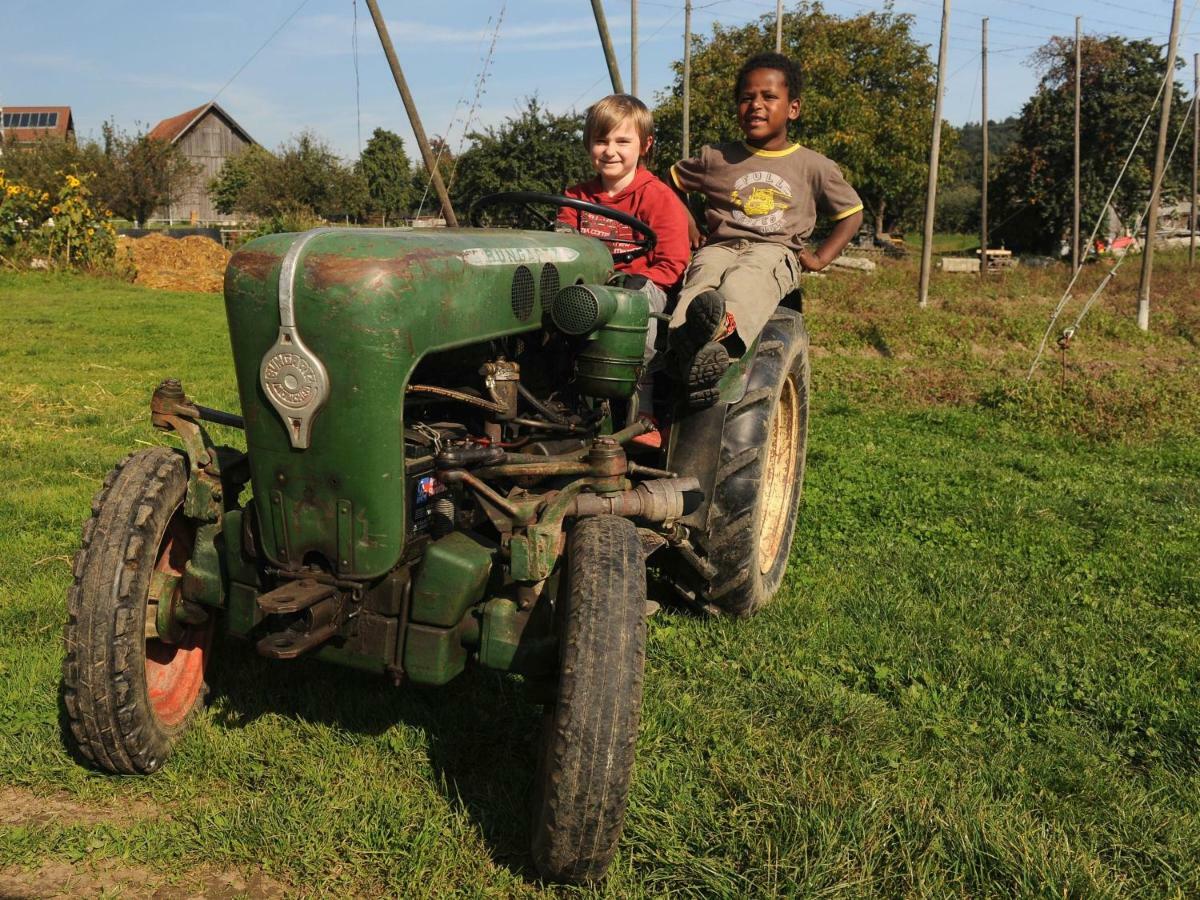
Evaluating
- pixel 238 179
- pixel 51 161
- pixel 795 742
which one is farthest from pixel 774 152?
pixel 238 179

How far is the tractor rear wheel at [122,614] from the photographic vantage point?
2.71m

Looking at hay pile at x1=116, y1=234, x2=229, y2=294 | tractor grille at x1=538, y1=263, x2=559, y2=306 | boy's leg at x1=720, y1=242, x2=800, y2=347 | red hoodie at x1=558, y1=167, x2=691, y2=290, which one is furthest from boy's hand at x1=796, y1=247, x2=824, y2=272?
hay pile at x1=116, y1=234, x2=229, y2=294

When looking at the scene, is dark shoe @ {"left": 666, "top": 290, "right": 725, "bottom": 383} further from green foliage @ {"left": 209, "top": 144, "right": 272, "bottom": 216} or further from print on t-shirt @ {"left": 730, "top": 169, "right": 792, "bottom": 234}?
green foliage @ {"left": 209, "top": 144, "right": 272, "bottom": 216}

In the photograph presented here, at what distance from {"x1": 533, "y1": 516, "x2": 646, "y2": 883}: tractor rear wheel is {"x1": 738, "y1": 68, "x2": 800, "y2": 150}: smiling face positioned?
8.53 feet

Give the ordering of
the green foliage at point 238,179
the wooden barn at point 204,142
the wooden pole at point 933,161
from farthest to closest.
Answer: the wooden barn at point 204,142 < the green foliage at point 238,179 < the wooden pole at point 933,161

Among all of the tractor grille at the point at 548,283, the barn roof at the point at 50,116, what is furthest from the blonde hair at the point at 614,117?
the barn roof at the point at 50,116

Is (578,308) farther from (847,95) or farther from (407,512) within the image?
(847,95)

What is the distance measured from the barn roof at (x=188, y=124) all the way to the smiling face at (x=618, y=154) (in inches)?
2135

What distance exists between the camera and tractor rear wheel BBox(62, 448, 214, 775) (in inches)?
107

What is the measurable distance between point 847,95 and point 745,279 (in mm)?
35620

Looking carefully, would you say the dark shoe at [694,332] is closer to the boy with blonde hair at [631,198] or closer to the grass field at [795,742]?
the boy with blonde hair at [631,198]

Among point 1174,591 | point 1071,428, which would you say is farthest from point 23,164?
point 1174,591

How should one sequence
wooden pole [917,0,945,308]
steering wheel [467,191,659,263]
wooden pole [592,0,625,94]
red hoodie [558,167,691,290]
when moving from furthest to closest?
wooden pole [917,0,945,308] < wooden pole [592,0,625,94] < red hoodie [558,167,691,290] < steering wheel [467,191,659,263]

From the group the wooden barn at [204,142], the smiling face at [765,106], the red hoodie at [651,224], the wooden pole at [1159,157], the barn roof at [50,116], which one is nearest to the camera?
the red hoodie at [651,224]
